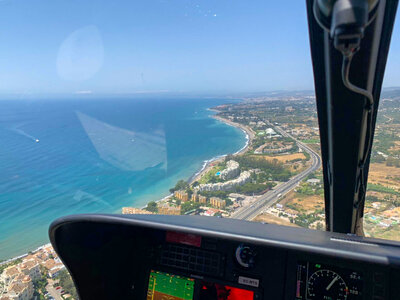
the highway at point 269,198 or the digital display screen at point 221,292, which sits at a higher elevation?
the highway at point 269,198

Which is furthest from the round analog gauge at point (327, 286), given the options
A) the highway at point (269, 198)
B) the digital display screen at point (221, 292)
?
the highway at point (269, 198)

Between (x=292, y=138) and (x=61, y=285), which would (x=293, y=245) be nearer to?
(x=292, y=138)

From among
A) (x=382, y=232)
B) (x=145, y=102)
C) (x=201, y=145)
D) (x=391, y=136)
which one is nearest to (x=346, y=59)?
(x=391, y=136)

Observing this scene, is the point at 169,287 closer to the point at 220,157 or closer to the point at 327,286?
the point at 327,286

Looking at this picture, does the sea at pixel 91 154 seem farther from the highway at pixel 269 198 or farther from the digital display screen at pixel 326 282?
the digital display screen at pixel 326 282

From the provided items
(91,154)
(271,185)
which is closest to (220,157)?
(271,185)

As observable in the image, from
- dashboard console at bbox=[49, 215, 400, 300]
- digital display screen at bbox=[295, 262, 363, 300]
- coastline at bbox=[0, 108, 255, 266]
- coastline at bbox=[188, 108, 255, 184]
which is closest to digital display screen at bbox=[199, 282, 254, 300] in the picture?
dashboard console at bbox=[49, 215, 400, 300]
